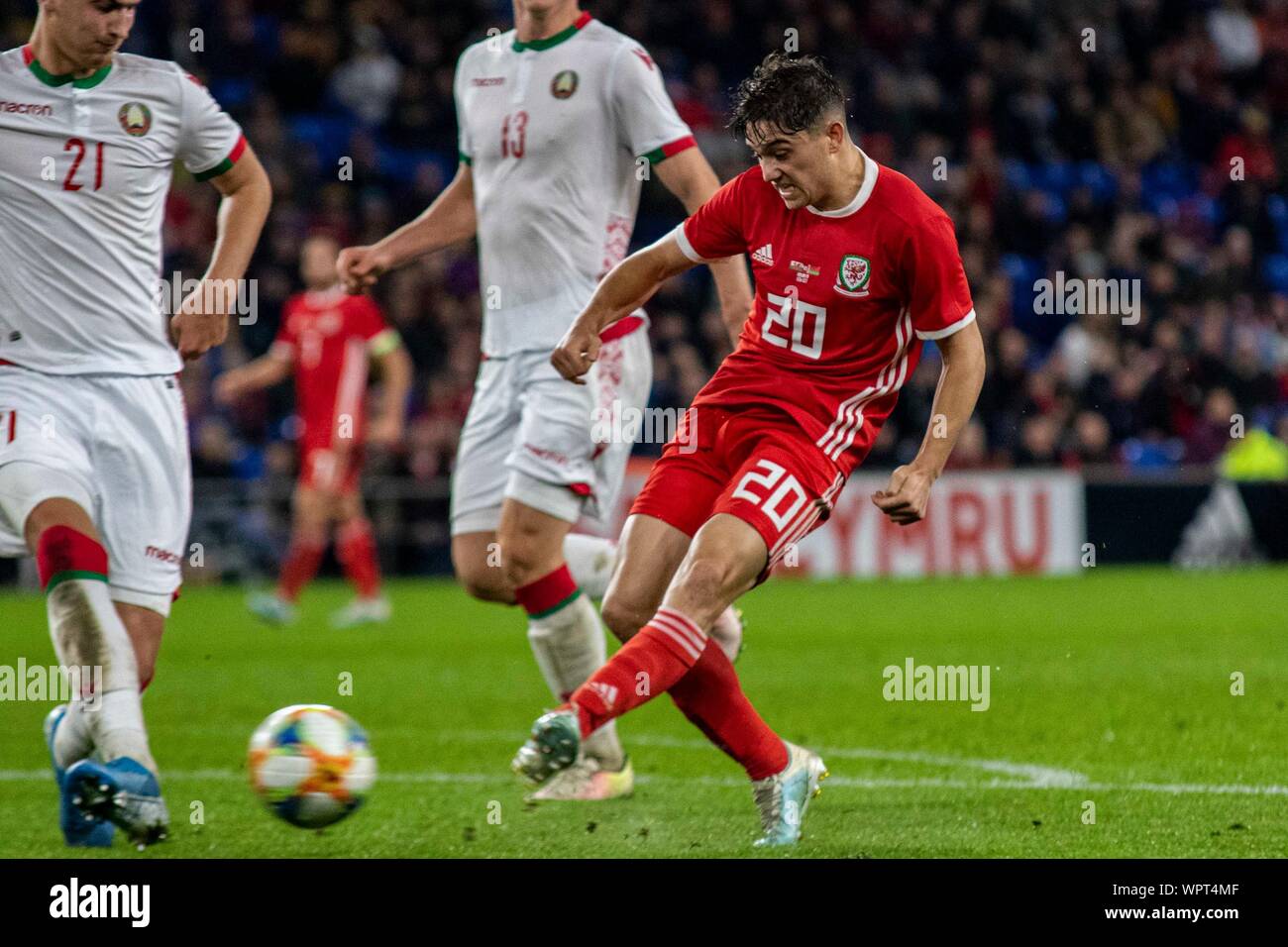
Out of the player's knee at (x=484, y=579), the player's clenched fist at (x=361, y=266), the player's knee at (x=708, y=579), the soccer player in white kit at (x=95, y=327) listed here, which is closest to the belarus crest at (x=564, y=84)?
the player's clenched fist at (x=361, y=266)

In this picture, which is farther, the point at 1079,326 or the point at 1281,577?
the point at 1079,326

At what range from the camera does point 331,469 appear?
13969 millimetres

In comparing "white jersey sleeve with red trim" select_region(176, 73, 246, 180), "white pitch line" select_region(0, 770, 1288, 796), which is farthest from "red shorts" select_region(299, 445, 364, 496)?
"white jersey sleeve with red trim" select_region(176, 73, 246, 180)

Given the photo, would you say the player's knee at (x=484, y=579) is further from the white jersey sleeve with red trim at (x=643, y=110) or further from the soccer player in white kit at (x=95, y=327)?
the white jersey sleeve with red trim at (x=643, y=110)

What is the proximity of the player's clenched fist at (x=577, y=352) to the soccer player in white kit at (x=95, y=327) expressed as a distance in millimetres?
990

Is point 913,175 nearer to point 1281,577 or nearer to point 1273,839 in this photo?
point 1281,577

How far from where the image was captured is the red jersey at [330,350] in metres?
14.0

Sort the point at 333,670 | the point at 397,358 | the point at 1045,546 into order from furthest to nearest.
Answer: the point at 1045,546 < the point at 397,358 < the point at 333,670

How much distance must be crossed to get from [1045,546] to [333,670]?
365 inches

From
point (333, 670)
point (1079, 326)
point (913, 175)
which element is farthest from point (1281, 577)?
point (333, 670)

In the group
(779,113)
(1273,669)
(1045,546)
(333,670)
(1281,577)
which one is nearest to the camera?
(779,113)
